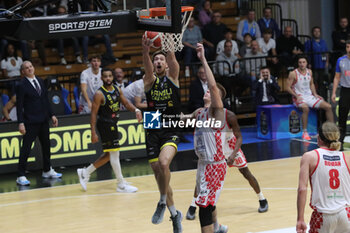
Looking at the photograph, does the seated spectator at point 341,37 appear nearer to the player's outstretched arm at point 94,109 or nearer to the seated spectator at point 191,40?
the seated spectator at point 191,40

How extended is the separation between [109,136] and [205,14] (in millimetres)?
8438

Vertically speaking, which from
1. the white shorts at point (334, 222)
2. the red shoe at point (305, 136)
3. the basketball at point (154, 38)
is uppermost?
the basketball at point (154, 38)

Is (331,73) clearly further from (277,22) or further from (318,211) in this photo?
(318,211)

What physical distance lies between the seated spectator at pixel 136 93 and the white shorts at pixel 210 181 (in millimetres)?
5774

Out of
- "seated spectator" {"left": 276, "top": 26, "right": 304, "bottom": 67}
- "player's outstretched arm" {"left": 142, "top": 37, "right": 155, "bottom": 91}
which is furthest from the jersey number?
"seated spectator" {"left": 276, "top": 26, "right": 304, "bottom": 67}

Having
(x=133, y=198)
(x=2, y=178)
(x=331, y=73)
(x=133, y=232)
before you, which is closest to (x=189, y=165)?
(x=133, y=198)

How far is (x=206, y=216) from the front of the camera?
25.2 ft

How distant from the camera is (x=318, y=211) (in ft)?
20.7

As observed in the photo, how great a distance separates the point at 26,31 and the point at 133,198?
12.5 ft

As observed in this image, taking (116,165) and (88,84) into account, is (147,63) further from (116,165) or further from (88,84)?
(88,84)

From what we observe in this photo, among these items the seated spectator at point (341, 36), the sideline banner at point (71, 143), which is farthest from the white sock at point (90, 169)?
the seated spectator at point (341, 36)

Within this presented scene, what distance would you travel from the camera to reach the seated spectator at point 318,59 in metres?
17.4

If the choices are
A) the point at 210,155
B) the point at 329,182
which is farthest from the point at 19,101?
the point at 329,182

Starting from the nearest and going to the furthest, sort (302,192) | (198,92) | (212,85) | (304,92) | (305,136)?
(302,192) → (212,85) → (198,92) → (305,136) → (304,92)
